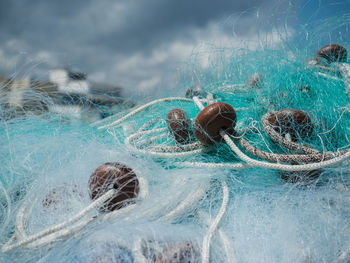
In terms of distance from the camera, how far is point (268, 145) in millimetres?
1038

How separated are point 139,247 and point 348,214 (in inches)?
25.3

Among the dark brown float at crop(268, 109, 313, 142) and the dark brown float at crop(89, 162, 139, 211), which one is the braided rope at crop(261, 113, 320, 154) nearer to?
the dark brown float at crop(268, 109, 313, 142)

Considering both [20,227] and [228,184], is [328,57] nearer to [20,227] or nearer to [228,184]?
[228,184]

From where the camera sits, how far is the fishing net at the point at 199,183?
71 cm

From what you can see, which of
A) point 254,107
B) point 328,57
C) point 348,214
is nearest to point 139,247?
point 348,214

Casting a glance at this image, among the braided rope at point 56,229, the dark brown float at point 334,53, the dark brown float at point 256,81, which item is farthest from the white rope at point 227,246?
the dark brown float at point 334,53

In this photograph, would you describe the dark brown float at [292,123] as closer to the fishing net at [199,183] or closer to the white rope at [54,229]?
the fishing net at [199,183]

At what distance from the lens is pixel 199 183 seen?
94 centimetres

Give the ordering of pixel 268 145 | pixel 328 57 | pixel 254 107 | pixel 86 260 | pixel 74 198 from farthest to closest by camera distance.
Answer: pixel 328 57 < pixel 254 107 < pixel 268 145 < pixel 74 198 < pixel 86 260

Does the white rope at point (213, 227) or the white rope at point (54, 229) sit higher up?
the white rope at point (54, 229)

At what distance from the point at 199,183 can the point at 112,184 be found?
315mm

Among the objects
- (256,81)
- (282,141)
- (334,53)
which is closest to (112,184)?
(282,141)

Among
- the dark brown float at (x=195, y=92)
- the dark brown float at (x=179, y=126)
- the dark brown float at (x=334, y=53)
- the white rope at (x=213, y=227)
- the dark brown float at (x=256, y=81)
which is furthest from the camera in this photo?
the dark brown float at (x=195, y=92)

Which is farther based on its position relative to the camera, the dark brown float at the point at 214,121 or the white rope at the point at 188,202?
the dark brown float at the point at 214,121
